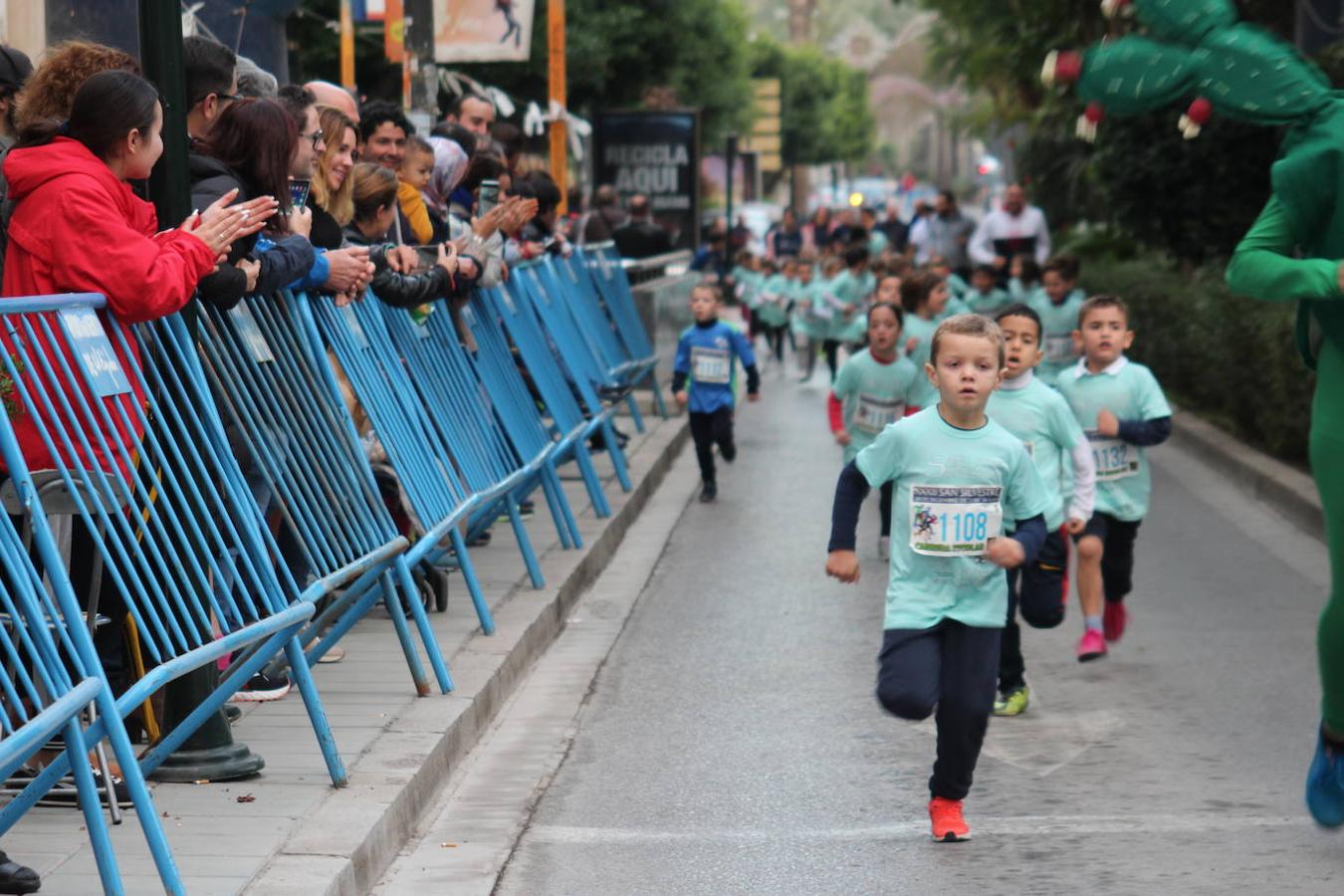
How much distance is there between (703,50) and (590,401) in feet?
117

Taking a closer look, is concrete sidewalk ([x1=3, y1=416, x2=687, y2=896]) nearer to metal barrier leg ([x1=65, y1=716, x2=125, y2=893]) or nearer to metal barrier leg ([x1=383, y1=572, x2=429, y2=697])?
metal barrier leg ([x1=383, y1=572, x2=429, y2=697])

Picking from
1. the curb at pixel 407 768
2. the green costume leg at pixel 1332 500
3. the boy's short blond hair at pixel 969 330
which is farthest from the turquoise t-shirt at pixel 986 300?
the green costume leg at pixel 1332 500

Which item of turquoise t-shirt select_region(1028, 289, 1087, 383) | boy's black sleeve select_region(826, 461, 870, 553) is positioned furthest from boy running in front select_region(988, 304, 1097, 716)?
turquoise t-shirt select_region(1028, 289, 1087, 383)

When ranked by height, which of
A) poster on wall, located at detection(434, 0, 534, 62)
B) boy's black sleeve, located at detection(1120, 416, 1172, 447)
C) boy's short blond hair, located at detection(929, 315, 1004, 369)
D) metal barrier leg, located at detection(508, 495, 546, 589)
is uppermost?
poster on wall, located at detection(434, 0, 534, 62)

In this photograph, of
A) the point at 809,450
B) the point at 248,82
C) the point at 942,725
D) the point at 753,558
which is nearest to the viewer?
the point at 942,725

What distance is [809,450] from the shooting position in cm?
1766

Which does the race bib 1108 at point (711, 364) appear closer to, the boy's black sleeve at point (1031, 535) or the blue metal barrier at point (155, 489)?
the boy's black sleeve at point (1031, 535)

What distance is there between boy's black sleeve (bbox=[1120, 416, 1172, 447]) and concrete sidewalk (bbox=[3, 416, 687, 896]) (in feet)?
7.86

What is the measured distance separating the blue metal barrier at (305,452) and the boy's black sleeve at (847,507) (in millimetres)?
1362

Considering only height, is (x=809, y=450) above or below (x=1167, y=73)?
below

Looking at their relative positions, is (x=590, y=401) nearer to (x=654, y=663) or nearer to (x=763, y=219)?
(x=654, y=663)

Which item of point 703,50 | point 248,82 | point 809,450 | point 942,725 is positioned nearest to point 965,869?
point 942,725

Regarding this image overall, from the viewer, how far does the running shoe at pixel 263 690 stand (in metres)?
7.34

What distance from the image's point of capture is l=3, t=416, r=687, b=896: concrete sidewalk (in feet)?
17.3
